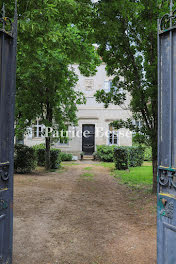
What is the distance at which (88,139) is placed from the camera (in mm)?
19578

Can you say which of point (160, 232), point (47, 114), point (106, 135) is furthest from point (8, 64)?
point (106, 135)

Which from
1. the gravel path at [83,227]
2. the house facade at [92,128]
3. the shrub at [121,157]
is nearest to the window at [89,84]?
the house facade at [92,128]

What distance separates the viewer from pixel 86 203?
6.18 m

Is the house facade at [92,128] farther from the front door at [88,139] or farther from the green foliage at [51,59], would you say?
the green foliage at [51,59]

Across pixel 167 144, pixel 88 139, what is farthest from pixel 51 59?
pixel 88 139

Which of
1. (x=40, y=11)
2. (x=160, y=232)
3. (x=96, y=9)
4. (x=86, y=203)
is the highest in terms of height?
(x=96, y=9)

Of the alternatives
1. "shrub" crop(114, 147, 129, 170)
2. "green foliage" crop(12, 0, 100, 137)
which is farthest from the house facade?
"green foliage" crop(12, 0, 100, 137)

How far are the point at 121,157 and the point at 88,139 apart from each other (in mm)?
7240

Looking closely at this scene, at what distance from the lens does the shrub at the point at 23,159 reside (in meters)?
11.2

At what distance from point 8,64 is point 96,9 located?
197 inches

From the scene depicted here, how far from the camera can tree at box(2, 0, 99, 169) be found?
4689 mm

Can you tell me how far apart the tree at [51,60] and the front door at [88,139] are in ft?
21.7

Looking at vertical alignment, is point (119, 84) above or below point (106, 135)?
above

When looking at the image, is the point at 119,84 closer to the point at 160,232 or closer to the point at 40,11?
the point at 40,11
